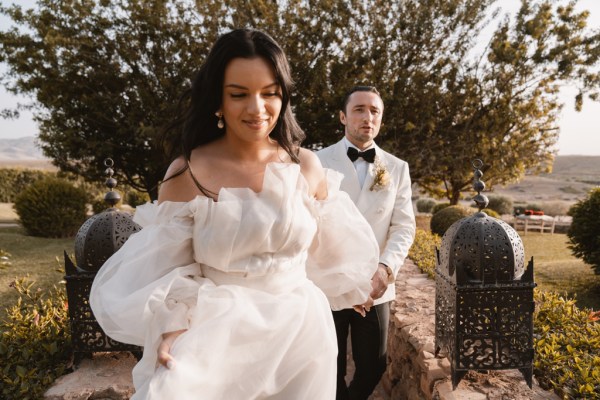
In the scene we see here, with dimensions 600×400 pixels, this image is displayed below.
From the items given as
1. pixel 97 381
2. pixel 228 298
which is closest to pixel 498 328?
pixel 228 298

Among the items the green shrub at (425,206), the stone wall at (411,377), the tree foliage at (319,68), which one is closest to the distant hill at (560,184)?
the green shrub at (425,206)

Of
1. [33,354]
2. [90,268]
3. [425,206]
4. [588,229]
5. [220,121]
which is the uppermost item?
[220,121]

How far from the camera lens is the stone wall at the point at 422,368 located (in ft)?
9.55

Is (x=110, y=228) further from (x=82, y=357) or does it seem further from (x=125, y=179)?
(x=125, y=179)

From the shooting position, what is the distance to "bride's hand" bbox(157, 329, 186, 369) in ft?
4.91

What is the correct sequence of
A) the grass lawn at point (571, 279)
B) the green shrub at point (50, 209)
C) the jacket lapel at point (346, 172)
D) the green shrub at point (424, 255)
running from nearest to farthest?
1. the jacket lapel at point (346, 172)
2. the green shrub at point (424, 255)
3. the grass lawn at point (571, 279)
4. the green shrub at point (50, 209)

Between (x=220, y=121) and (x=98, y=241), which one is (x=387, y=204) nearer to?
(x=220, y=121)

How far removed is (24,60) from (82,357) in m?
12.5

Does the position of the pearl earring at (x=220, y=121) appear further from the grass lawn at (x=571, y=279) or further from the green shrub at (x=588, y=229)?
the green shrub at (x=588, y=229)

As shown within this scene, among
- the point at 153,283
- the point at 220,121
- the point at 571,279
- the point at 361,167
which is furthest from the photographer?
the point at 571,279

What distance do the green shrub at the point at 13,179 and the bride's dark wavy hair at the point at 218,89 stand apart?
24.1 metres

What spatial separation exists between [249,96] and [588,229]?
26.4 ft

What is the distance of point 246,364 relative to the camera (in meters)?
1.66

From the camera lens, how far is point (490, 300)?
2891 millimetres
